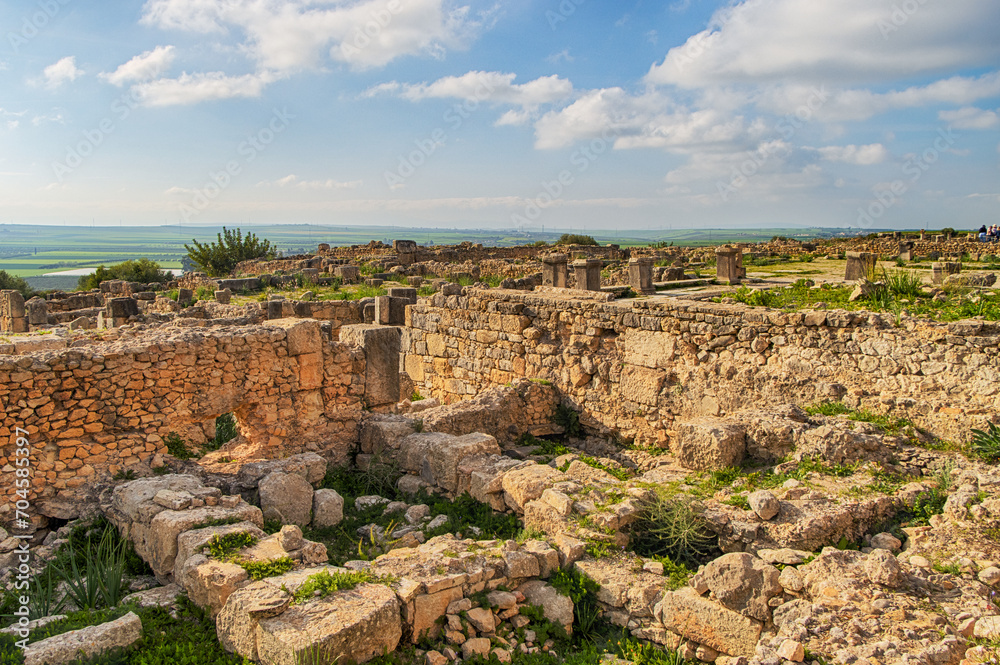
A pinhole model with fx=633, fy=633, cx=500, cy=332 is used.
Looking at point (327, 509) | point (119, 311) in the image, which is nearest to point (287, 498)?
point (327, 509)

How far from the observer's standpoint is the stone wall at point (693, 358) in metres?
6.29

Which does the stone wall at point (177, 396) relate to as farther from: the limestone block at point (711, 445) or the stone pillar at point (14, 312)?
the stone pillar at point (14, 312)

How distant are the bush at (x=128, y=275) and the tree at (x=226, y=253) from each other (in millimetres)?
2462

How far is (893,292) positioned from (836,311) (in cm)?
117

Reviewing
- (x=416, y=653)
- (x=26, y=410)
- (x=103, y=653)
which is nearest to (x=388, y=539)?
(x=416, y=653)

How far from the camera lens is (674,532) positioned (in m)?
5.53

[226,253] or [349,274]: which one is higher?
[226,253]

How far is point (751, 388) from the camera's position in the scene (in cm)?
757

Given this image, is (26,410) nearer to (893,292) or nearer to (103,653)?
(103,653)

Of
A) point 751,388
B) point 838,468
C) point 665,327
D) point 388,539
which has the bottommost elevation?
point 388,539

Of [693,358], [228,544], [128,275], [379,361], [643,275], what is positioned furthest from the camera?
[128,275]

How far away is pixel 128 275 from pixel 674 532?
3621 cm

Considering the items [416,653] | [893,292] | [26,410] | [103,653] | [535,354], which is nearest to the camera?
[103,653]

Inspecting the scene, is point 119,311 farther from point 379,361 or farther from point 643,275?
point 643,275
